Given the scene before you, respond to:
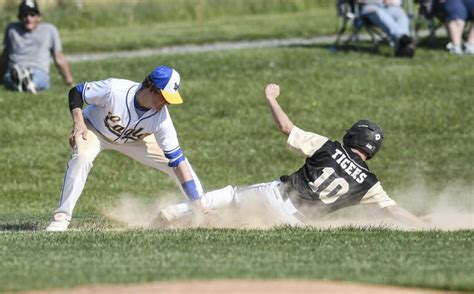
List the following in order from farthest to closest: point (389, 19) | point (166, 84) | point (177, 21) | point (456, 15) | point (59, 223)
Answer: point (177, 21) → point (456, 15) → point (389, 19) → point (59, 223) → point (166, 84)

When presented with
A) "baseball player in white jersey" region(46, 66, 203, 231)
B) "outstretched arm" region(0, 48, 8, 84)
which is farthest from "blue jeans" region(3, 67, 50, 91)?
"baseball player in white jersey" region(46, 66, 203, 231)

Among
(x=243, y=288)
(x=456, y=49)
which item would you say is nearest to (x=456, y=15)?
(x=456, y=49)

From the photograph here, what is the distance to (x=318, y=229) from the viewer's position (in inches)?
486

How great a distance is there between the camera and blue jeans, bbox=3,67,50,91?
2158 cm

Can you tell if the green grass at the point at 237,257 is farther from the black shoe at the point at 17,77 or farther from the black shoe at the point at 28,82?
the black shoe at the point at 28,82

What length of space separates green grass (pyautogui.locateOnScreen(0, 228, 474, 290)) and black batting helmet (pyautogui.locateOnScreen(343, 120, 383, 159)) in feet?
2.78

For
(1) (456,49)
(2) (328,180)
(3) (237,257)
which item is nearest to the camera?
(3) (237,257)

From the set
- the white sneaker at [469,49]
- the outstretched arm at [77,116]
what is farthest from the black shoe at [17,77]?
the white sneaker at [469,49]

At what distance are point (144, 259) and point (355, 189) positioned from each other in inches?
110

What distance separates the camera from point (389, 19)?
80.6ft

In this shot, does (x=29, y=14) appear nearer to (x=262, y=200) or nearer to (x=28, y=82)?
(x=28, y=82)

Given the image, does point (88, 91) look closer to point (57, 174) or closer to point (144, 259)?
point (144, 259)

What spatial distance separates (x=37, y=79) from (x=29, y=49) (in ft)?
2.60

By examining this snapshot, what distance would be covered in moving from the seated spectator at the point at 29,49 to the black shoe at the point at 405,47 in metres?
7.23
